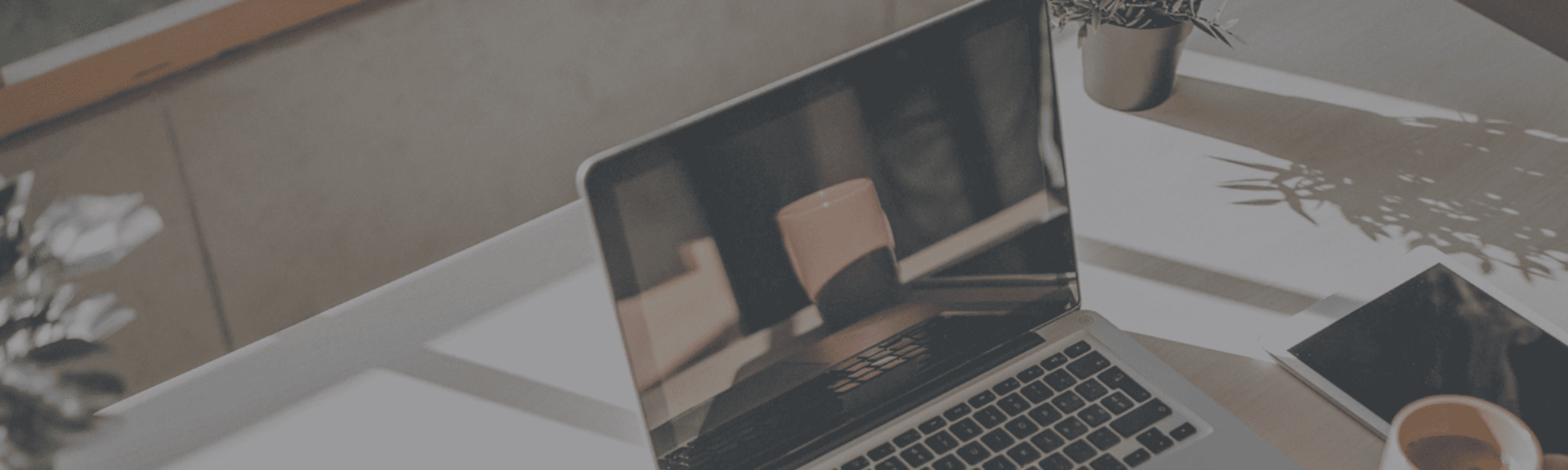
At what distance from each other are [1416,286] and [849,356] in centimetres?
53

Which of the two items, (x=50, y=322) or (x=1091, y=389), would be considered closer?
(x=50, y=322)

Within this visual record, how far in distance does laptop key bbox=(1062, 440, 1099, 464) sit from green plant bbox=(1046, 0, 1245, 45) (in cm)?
48

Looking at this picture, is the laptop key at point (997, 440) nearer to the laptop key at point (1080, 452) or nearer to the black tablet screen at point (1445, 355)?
the laptop key at point (1080, 452)

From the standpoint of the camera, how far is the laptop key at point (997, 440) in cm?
82

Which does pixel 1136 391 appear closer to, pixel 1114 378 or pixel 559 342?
pixel 1114 378

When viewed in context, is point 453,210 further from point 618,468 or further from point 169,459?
point 618,468

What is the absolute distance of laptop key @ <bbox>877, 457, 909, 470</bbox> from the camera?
816 millimetres

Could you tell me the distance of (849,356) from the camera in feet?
2.81

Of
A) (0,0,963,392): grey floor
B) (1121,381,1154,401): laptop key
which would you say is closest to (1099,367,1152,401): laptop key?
(1121,381,1154,401): laptop key

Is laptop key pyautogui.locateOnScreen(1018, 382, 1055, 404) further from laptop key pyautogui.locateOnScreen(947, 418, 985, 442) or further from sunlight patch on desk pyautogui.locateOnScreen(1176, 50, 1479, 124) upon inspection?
sunlight patch on desk pyautogui.locateOnScreen(1176, 50, 1479, 124)

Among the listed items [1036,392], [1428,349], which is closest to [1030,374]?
[1036,392]

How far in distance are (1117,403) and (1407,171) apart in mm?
497

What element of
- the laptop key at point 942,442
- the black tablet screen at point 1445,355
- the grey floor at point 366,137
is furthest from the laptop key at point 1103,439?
the grey floor at point 366,137

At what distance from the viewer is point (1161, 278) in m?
1.00
